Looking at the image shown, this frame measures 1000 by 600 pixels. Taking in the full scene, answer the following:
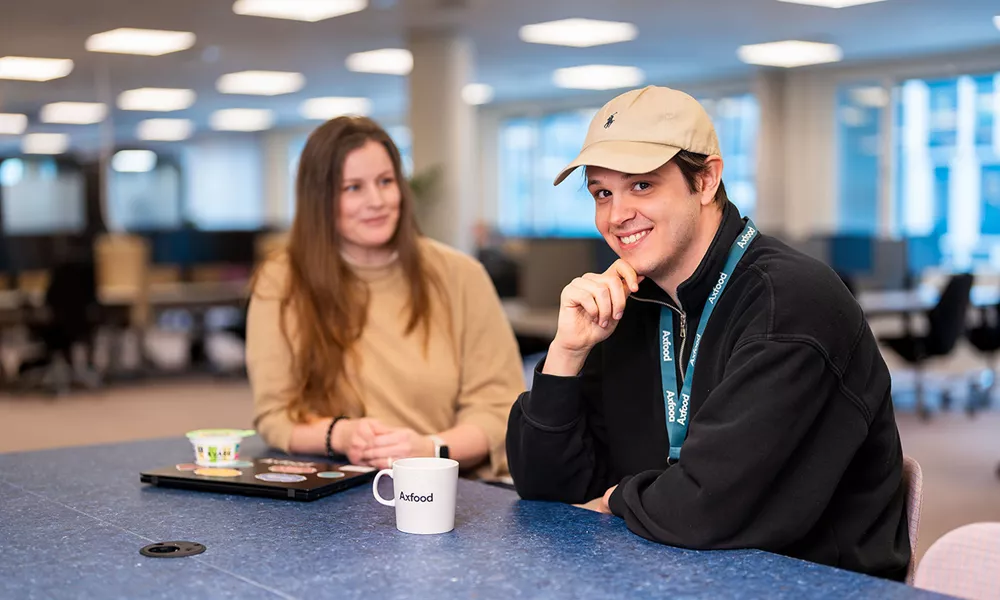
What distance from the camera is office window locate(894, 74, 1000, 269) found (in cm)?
1230

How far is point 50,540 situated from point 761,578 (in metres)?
0.92

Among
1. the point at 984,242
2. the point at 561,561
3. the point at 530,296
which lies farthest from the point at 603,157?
the point at 984,242

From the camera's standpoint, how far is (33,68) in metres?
12.8

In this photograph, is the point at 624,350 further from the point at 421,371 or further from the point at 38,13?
the point at 38,13

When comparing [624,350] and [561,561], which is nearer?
[561,561]

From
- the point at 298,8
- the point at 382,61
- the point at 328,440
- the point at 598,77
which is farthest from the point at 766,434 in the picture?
the point at 598,77

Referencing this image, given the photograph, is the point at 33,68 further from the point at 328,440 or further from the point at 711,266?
the point at 711,266

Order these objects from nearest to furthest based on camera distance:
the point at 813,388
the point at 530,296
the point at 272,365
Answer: the point at 813,388
the point at 272,365
the point at 530,296

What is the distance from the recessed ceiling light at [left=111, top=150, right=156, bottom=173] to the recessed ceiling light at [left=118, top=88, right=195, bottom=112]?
535 cm

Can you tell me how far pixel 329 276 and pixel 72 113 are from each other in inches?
651

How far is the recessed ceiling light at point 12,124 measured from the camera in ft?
58.5

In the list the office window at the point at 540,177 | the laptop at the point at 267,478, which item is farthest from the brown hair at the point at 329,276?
the office window at the point at 540,177

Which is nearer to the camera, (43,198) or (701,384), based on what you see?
(701,384)

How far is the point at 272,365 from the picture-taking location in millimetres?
2506
